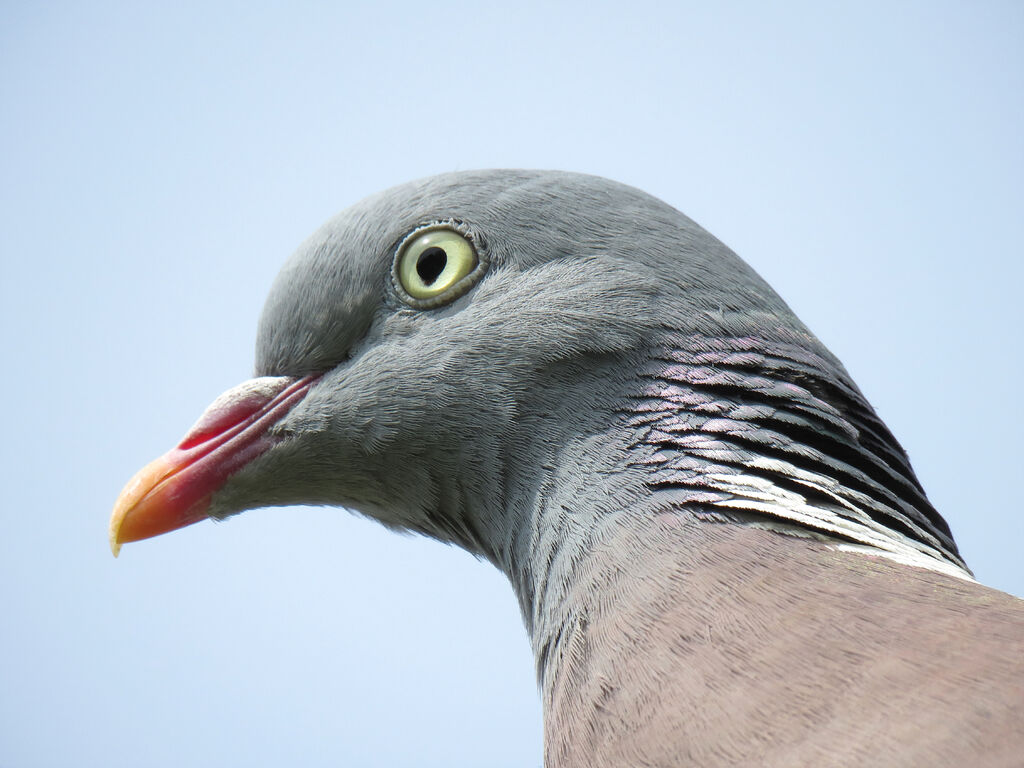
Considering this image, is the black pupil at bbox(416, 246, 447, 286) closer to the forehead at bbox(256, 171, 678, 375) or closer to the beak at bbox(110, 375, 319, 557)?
the forehead at bbox(256, 171, 678, 375)

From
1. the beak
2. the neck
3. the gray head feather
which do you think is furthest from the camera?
the beak

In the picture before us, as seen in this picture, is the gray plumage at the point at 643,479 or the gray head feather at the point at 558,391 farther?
the gray head feather at the point at 558,391

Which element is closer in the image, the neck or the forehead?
the neck

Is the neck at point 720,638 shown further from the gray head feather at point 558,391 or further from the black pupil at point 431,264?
the black pupil at point 431,264

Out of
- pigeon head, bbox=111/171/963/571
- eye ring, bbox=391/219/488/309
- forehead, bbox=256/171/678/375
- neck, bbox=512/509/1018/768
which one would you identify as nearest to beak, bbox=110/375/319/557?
pigeon head, bbox=111/171/963/571

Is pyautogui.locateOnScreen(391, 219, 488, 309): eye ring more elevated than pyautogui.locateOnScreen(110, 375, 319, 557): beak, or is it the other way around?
pyautogui.locateOnScreen(391, 219, 488, 309): eye ring

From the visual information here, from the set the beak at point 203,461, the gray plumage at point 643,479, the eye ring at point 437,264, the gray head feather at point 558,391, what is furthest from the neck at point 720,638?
the beak at point 203,461

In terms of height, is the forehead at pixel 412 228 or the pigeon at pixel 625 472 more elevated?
the forehead at pixel 412 228

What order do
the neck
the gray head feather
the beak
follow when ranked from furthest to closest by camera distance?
the beak, the gray head feather, the neck

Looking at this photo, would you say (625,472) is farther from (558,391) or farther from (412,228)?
(412,228)
